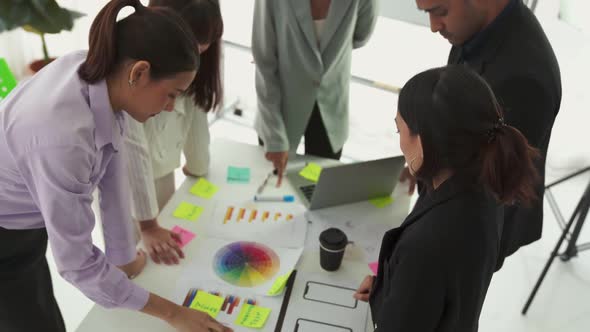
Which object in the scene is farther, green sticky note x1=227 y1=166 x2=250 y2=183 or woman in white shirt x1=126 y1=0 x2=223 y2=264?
green sticky note x1=227 y1=166 x2=250 y2=183

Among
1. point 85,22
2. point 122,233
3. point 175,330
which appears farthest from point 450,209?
point 85,22

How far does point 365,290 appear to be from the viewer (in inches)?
53.2

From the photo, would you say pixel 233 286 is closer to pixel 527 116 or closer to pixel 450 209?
pixel 450 209

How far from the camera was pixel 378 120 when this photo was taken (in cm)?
363

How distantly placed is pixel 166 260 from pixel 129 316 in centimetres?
20

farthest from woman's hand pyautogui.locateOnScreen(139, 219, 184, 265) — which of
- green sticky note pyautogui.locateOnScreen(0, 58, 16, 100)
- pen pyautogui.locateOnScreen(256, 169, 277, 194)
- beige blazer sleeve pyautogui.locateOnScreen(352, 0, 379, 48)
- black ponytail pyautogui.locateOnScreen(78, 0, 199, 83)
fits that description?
green sticky note pyautogui.locateOnScreen(0, 58, 16, 100)

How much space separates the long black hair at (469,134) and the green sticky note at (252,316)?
61cm

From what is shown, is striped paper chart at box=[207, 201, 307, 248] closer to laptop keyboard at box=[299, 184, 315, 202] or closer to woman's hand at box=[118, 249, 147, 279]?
laptop keyboard at box=[299, 184, 315, 202]

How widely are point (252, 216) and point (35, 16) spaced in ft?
5.89

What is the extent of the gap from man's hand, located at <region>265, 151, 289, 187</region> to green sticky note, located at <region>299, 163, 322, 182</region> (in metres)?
0.07

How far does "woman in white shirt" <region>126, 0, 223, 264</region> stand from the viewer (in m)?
1.36

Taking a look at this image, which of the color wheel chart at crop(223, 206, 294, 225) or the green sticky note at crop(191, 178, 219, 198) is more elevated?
the color wheel chart at crop(223, 206, 294, 225)

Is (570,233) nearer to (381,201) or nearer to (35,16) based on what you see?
(381,201)

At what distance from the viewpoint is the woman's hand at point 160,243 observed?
1429 mm
